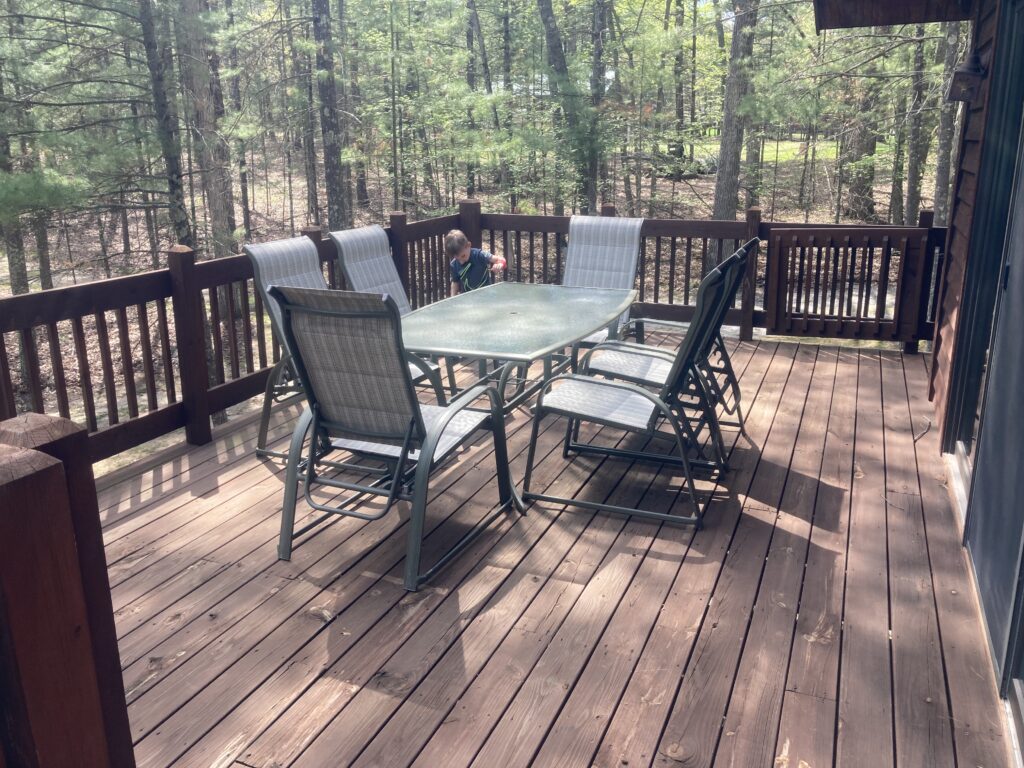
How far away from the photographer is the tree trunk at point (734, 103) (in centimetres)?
1025

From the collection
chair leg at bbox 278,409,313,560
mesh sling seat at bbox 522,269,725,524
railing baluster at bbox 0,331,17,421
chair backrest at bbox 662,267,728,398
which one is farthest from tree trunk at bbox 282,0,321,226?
chair leg at bbox 278,409,313,560

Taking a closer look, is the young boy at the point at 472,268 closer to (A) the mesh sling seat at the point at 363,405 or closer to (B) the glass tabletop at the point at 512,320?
(B) the glass tabletop at the point at 512,320

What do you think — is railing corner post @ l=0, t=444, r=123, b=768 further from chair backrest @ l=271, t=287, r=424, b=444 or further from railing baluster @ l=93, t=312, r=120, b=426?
railing baluster @ l=93, t=312, r=120, b=426

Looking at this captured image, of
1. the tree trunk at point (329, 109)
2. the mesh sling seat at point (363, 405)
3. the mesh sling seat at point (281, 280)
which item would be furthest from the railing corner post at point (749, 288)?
the tree trunk at point (329, 109)

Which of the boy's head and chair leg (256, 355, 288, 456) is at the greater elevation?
the boy's head

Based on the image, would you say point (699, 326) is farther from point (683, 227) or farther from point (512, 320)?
point (683, 227)

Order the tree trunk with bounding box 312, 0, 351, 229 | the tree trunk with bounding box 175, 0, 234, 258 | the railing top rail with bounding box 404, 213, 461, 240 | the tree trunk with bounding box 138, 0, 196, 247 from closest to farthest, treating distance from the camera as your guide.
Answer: the railing top rail with bounding box 404, 213, 461, 240 → the tree trunk with bounding box 138, 0, 196, 247 → the tree trunk with bounding box 175, 0, 234, 258 → the tree trunk with bounding box 312, 0, 351, 229

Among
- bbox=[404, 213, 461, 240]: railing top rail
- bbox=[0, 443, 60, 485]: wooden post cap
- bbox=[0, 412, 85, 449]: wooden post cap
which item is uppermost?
bbox=[0, 412, 85, 449]: wooden post cap

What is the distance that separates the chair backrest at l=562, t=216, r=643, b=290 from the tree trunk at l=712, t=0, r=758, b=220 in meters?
5.41

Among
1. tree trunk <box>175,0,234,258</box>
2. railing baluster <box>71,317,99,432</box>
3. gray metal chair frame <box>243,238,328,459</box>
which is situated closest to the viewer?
railing baluster <box>71,317,99,432</box>

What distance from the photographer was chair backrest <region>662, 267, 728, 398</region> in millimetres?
3396

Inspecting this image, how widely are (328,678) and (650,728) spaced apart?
0.92 m

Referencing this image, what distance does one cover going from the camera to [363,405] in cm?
308

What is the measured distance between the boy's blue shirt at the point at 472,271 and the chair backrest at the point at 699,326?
6.90 feet
